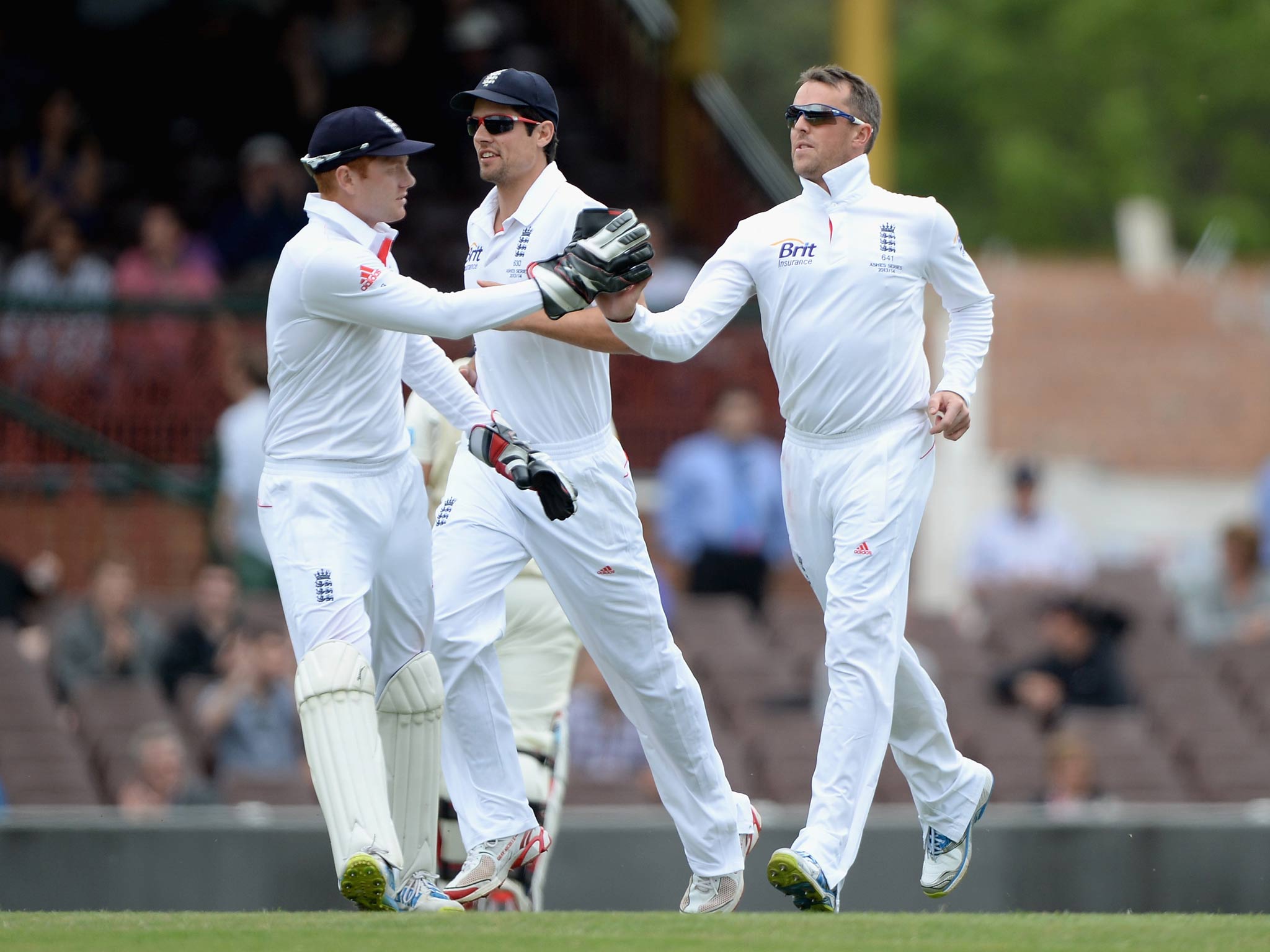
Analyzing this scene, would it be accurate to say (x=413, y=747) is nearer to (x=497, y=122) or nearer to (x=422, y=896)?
(x=422, y=896)

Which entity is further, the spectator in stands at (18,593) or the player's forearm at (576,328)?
the spectator in stands at (18,593)

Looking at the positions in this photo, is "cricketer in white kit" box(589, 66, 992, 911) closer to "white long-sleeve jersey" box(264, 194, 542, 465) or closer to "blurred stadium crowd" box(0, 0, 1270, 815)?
"white long-sleeve jersey" box(264, 194, 542, 465)

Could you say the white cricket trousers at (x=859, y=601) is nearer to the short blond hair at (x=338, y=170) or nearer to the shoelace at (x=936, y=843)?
the shoelace at (x=936, y=843)

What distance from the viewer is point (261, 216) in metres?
15.0

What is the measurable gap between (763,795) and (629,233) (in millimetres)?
5172

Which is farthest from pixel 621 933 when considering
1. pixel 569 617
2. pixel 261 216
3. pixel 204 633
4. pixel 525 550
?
pixel 261 216

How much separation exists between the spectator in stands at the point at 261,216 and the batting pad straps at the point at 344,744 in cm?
848

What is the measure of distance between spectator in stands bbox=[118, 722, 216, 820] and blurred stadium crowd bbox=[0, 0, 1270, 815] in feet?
0.05

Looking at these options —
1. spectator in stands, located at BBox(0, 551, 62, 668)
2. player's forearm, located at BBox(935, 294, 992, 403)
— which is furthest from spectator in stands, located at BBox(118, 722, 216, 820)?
player's forearm, located at BBox(935, 294, 992, 403)

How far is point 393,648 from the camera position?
22.1 ft

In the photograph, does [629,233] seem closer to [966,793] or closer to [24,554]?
[966,793]

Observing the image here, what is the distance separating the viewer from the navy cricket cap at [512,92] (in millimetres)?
6805

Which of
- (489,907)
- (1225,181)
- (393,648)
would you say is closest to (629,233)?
(393,648)

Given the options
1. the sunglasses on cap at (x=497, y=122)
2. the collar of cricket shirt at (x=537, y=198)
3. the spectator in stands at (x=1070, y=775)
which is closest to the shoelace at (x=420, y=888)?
the collar of cricket shirt at (x=537, y=198)
